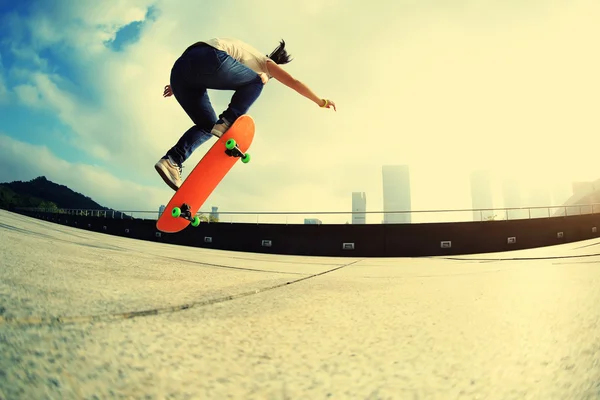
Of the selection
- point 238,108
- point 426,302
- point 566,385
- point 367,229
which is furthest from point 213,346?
point 367,229

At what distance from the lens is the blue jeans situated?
2.49m

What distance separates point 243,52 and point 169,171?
1.57 metres

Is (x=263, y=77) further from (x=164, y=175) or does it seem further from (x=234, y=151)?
(x=164, y=175)

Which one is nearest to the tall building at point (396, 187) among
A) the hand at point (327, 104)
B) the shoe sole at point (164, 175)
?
the hand at point (327, 104)

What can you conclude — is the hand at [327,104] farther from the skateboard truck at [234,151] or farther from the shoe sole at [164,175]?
the shoe sole at [164,175]

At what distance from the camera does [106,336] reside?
73 centimetres

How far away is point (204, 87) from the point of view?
278 cm

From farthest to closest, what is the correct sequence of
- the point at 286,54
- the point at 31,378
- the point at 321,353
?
the point at 286,54, the point at 321,353, the point at 31,378

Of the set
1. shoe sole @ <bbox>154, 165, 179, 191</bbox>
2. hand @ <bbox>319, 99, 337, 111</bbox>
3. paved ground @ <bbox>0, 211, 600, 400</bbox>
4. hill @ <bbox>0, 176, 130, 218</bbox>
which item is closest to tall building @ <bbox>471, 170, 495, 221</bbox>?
hand @ <bbox>319, 99, 337, 111</bbox>

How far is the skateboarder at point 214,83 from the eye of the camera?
2.50 meters

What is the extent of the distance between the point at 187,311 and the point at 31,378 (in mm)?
556

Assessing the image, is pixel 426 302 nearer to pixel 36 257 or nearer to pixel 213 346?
pixel 213 346

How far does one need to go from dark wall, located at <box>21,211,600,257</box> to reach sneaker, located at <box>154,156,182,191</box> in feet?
36.0

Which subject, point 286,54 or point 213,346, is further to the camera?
point 286,54
